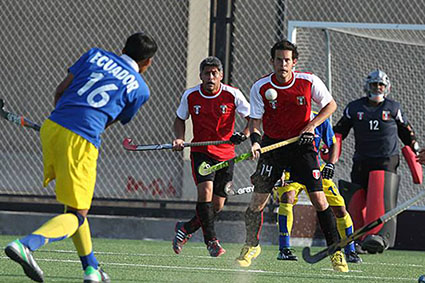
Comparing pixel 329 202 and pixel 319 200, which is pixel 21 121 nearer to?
pixel 319 200

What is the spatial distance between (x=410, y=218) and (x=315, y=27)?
210cm

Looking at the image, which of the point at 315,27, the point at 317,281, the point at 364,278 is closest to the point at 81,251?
the point at 317,281

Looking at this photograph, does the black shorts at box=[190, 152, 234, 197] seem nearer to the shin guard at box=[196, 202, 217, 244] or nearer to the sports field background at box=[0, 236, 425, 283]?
the shin guard at box=[196, 202, 217, 244]

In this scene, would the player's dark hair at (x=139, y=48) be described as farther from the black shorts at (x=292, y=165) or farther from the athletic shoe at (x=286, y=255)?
the athletic shoe at (x=286, y=255)

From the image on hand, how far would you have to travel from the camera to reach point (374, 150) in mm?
8359

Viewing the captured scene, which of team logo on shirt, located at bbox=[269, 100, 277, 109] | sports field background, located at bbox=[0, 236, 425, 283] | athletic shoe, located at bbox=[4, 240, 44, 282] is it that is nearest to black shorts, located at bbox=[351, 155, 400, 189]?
sports field background, located at bbox=[0, 236, 425, 283]

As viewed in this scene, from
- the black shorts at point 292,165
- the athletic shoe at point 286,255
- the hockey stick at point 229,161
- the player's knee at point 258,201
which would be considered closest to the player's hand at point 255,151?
the hockey stick at point 229,161

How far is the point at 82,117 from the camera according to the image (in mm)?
4973

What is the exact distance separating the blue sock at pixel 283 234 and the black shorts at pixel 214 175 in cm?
51

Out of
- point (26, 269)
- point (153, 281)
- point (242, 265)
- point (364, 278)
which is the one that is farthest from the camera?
point (242, 265)

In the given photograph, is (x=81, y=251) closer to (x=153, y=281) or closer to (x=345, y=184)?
(x=153, y=281)

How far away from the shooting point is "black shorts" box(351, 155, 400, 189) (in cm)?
834

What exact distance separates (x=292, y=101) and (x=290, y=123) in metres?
0.15

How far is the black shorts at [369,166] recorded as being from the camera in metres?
8.34
